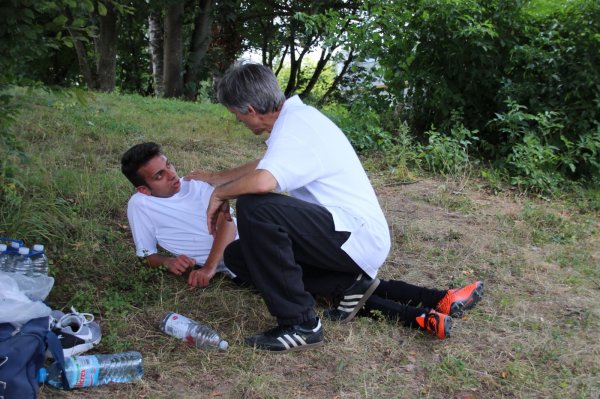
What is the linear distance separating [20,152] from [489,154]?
5.04m

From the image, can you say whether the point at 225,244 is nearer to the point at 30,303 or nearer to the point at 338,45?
the point at 30,303

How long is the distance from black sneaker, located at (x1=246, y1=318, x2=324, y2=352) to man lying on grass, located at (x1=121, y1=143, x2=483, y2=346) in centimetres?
34

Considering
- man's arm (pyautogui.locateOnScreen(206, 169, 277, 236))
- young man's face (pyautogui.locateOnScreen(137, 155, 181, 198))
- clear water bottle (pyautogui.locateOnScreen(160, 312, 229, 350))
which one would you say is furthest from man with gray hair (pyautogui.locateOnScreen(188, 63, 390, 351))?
young man's face (pyautogui.locateOnScreen(137, 155, 181, 198))

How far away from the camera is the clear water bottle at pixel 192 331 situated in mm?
2873

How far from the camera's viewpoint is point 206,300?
3.39m

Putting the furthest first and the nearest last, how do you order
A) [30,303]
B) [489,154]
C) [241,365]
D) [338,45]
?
[338,45]
[489,154]
[241,365]
[30,303]

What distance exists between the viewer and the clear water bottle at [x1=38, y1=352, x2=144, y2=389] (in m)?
2.41

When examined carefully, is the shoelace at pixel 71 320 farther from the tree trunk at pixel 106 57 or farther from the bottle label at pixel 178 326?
the tree trunk at pixel 106 57

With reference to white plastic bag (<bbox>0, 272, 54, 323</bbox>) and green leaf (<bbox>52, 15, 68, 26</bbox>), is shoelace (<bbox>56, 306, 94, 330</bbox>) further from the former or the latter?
green leaf (<bbox>52, 15, 68, 26</bbox>)

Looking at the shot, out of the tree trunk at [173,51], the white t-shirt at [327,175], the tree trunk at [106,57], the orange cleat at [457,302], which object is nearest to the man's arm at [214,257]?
the white t-shirt at [327,175]

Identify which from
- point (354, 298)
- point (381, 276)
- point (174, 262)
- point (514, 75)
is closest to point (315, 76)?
point (514, 75)

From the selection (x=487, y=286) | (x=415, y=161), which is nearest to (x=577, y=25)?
(x=415, y=161)

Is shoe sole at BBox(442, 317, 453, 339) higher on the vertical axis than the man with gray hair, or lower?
lower

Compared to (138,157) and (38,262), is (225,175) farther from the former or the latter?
(38,262)
